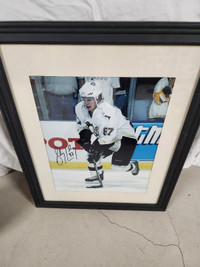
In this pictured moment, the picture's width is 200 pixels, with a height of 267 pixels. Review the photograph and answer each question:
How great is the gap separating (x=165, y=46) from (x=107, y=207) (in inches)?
27.3

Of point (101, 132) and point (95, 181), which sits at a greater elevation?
point (101, 132)

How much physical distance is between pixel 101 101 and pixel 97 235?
0.59 m

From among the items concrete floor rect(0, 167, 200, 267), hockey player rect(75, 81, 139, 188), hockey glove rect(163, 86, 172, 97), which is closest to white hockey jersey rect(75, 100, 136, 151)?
hockey player rect(75, 81, 139, 188)

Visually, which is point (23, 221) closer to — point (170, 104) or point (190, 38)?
point (170, 104)

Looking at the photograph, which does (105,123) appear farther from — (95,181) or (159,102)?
(95,181)

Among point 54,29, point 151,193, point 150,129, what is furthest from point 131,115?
point 151,193

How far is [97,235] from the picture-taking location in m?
0.83

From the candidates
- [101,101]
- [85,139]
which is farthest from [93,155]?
[101,101]

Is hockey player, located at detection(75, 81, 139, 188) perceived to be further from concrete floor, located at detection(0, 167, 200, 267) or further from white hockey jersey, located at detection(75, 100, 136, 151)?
concrete floor, located at detection(0, 167, 200, 267)

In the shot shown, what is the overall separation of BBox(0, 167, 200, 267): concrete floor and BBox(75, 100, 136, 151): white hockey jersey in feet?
1.43

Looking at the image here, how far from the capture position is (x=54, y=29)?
443 millimetres

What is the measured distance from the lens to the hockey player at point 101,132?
1.82 feet

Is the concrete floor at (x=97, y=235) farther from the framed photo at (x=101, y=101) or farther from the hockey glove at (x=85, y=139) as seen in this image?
the hockey glove at (x=85, y=139)

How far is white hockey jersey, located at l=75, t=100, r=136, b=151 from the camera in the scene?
0.57 m
